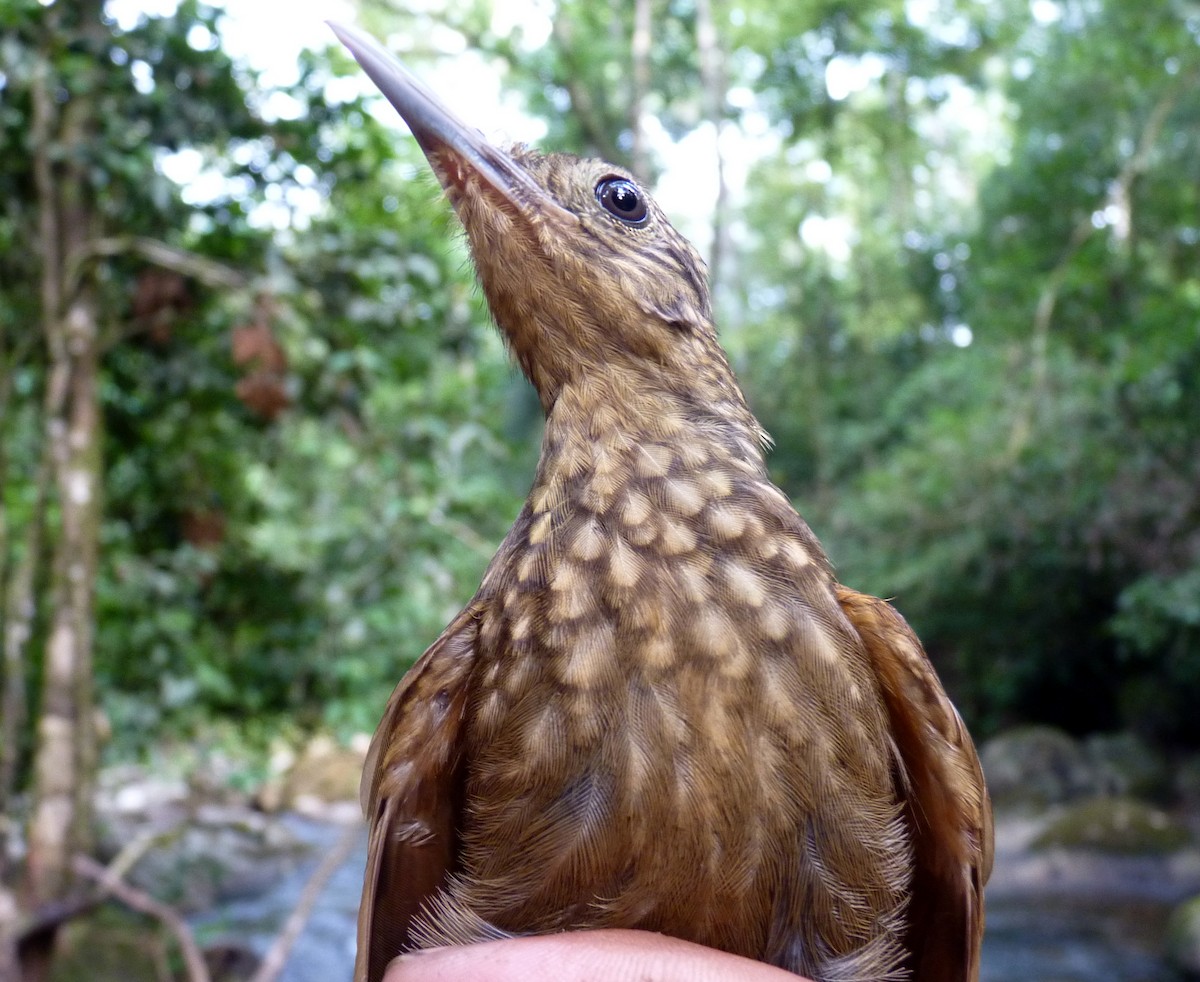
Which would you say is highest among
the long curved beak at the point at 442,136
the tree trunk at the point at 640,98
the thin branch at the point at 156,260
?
the tree trunk at the point at 640,98

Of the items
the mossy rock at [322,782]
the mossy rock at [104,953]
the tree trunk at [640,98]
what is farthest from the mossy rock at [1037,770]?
the mossy rock at [104,953]

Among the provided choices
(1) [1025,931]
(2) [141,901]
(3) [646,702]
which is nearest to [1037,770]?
(1) [1025,931]

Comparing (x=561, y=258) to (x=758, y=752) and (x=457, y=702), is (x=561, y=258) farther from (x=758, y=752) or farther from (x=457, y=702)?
(x=758, y=752)

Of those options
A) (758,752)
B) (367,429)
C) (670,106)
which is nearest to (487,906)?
(758,752)

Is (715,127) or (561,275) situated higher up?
(715,127)

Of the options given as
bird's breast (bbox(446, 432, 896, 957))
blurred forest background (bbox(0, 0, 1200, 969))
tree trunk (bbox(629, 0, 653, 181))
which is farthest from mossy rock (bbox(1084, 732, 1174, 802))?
bird's breast (bbox(446, 432, 896, 957))

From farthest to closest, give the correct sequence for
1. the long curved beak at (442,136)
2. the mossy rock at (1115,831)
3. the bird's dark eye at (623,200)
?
the mossy rock at (1115,831)
the bird's dark eye at (623,200)
the long curved beak at (442,136)

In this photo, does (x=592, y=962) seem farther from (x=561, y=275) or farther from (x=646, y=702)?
(x=561, y=275)

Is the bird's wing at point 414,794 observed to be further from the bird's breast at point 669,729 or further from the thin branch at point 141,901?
the thin branch at point 141,901
